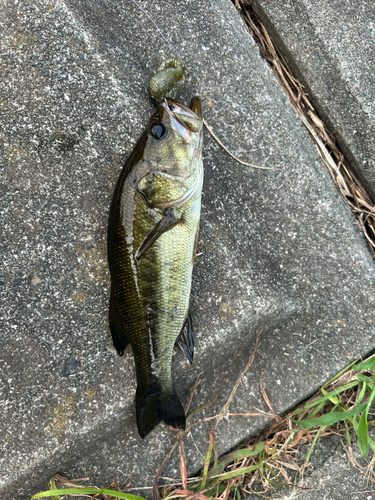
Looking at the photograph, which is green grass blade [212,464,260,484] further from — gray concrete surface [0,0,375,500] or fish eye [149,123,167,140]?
fish eye [149,123,167,140]

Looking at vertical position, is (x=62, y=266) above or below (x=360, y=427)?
above

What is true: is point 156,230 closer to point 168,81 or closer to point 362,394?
point 168,81

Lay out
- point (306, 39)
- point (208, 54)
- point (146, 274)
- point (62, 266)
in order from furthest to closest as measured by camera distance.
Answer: point (306, 39), point (208, 54), point (62, 266), point (146, 274)

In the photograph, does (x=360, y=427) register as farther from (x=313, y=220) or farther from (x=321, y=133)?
(x=321, y=133)

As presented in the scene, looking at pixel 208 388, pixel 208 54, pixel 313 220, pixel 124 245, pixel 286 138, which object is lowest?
pixel 208 388

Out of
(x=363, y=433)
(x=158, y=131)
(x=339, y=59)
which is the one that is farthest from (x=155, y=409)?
(x=339, y=59)

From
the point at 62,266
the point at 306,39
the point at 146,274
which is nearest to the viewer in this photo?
the point at 146,274

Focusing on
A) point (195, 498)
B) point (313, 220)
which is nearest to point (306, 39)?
point (313, 220)
